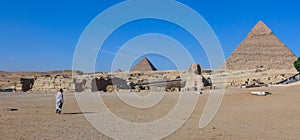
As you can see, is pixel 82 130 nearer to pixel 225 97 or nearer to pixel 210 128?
pixel 210 128

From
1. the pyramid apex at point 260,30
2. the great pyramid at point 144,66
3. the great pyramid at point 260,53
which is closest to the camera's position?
the great pyramid at point 144,66

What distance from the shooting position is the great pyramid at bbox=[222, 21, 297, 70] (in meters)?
154

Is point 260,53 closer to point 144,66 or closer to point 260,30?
point 260,30

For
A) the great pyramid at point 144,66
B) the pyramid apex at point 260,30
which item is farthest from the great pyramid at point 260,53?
the great pyramid at point 144,66

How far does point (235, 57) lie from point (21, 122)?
155m

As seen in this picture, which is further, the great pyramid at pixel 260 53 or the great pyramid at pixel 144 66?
the great pyramid at pixel 260 53

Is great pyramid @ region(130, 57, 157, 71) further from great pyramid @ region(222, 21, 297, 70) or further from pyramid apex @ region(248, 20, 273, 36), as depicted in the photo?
pyramid apex @ region(248, 20, 273, 36)

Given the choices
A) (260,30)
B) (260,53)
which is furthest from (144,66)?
(260,30)

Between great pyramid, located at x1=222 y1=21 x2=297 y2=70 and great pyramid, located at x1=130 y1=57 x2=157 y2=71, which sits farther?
great pyramid, located at x1=222 y1=21 x2=297 y2=70

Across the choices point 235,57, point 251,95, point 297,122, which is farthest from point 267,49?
point 297,122

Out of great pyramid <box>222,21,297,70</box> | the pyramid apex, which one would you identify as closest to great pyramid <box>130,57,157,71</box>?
great pyramid <box>222,21,297,70</box>

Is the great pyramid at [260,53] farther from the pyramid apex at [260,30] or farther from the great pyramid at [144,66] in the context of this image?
the great pyramid at [144,66]

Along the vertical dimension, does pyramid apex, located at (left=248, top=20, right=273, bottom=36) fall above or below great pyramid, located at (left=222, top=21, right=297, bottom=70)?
above

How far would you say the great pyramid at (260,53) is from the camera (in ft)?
506
